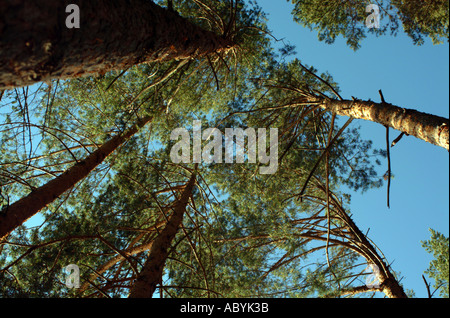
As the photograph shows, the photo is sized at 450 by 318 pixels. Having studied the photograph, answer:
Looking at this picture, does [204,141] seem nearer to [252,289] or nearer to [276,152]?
[276,152]

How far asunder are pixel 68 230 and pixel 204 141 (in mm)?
3356

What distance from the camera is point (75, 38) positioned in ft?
5.84

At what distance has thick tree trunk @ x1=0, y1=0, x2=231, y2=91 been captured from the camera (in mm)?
1469

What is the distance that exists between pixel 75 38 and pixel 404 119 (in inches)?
127

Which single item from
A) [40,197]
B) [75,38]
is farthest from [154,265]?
[75,38]

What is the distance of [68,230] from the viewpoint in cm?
488

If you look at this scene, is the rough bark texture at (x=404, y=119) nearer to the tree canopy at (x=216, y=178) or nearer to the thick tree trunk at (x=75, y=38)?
the tree canopy at (x=216, y=178)

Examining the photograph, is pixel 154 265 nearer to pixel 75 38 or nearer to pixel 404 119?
pixel 75 38

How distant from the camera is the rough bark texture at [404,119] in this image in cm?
251

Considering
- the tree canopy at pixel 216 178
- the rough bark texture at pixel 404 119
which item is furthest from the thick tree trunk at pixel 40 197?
the rough bark texture at pixel 404 119

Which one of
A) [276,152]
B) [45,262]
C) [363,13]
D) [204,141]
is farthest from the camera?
[363,13]

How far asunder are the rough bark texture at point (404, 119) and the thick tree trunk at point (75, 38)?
272cm

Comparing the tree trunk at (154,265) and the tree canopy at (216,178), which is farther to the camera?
the tree canopy at (216,178)
